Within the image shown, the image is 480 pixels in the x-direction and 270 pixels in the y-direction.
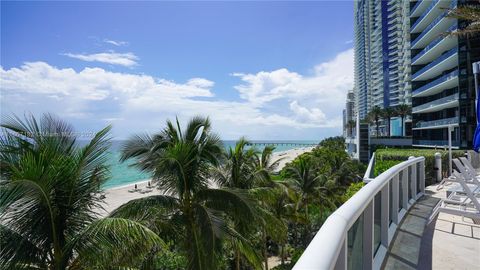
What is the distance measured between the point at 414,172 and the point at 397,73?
127354 mm

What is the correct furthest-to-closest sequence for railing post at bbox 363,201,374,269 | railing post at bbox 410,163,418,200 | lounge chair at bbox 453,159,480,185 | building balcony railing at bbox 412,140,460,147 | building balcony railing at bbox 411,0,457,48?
building balcony railing at bbox 411,0,457,48 < building balcony railing at bbox 412,140,460,147 < railing post at bbox 410,163,418,200 < lounge chair at bbox 453,159,480,185 < railing post at bbox 363,201,374,269

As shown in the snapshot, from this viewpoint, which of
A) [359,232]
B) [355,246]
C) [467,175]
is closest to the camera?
[355,246]

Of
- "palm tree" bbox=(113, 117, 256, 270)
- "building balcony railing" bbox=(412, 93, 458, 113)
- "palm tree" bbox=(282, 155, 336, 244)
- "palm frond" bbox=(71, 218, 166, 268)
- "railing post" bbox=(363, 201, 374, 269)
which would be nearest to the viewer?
"railing post" bbox=(363, 201, 374, 269)

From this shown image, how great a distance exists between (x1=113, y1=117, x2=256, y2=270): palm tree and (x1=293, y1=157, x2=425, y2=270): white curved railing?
14.9 feet

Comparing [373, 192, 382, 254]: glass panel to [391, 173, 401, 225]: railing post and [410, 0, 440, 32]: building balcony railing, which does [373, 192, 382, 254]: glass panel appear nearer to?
[391, 173, 401, 225]: railing post

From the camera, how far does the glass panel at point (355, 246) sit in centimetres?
257

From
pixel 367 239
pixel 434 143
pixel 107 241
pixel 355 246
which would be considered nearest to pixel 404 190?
pixel 367 239

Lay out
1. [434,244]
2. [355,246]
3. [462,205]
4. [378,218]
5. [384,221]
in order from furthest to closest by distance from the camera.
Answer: [462,205] → [434,244] → [384,221] → [378,218] → [355,246]

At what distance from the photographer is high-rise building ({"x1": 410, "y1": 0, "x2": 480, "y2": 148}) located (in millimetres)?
37312

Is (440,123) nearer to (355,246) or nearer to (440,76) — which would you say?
(440,76)

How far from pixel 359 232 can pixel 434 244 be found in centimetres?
260

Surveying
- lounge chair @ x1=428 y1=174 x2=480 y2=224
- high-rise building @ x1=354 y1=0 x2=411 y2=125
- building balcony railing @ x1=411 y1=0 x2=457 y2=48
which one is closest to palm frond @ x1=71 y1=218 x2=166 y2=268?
lounge chair @ x1=428 y1=174 x2=480 y2=224

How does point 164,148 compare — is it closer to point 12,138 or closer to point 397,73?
point 12,138

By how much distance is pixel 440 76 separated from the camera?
47.8 metres
